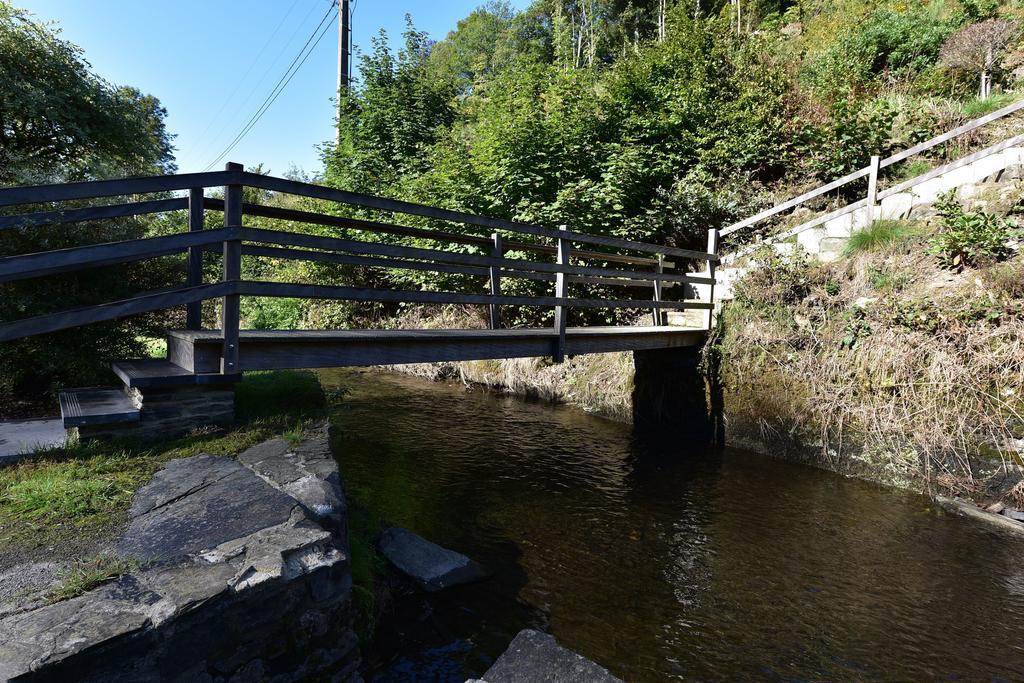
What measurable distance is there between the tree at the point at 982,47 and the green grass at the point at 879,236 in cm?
694

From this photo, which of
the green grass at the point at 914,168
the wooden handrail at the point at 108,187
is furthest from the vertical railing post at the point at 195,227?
the green grass at the point at 914,168

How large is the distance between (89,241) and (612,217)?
783 centimetres

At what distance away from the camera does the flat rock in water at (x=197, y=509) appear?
2424mm

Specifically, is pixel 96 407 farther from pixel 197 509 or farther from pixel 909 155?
pixel 909 155

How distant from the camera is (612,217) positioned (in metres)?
10.2

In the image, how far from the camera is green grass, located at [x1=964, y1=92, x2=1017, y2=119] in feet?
34.0

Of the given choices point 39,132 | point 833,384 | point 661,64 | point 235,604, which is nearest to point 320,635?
point 235,604

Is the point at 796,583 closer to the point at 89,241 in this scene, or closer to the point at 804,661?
the point at 804,661

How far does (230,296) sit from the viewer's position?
3.90 m

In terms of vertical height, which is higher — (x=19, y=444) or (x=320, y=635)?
(x=19, y=444)

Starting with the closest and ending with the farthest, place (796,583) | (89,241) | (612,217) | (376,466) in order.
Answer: (796,583) → (89,241) → (376,466) → (612,217)

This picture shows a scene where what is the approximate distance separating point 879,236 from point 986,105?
559cm

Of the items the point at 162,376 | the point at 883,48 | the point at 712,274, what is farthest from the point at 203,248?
the point at 883,48

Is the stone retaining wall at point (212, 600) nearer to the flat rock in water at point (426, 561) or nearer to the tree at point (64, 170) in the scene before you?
the flat rock in water at point (426, 561)
